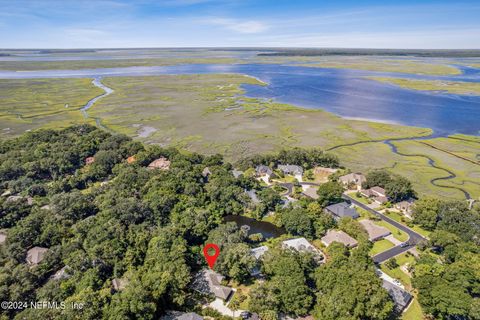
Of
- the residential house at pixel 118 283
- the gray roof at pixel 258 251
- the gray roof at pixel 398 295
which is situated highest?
the residential house at pixel 118 283

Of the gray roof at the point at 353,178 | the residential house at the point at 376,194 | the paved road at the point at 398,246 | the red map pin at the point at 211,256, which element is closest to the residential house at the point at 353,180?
the gray roof at the point at 353,178

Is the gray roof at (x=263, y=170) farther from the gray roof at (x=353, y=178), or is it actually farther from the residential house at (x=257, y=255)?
the residential house at (x=257, y=255)

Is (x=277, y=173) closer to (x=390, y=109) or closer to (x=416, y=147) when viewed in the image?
(x=416, y=147)

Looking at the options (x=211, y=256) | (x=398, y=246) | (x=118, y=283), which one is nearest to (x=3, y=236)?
(x=118, y=283)

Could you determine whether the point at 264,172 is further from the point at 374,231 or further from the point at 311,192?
the point at 374,231

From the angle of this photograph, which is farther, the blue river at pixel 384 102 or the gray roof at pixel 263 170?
the blue river at pixel 384 102

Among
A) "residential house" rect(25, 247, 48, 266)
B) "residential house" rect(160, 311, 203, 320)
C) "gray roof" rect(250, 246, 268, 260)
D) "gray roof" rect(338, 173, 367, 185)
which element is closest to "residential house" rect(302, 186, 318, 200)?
"gray roof" rect(338, 173, 367, 185)
